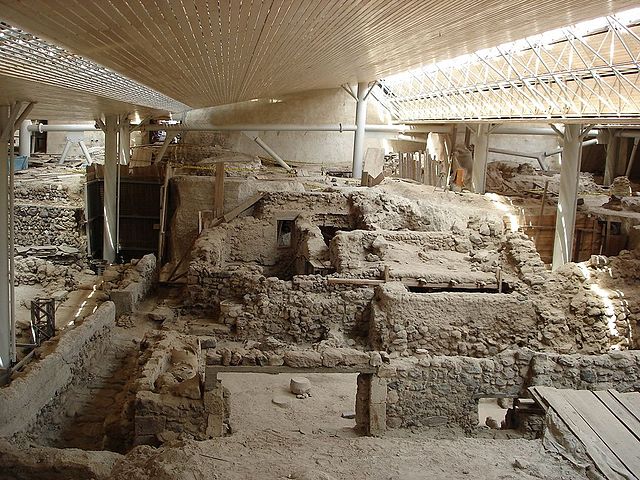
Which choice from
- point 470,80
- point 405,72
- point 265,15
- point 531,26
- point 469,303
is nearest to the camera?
point 265,15

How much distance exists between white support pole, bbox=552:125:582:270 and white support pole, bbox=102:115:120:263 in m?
12.1

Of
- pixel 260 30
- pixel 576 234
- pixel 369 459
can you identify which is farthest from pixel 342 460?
pixel 576 234

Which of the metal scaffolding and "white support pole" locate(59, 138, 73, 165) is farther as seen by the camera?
"white support pole" locate(59, 138, 73, 165)

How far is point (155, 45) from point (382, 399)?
5.24 metres

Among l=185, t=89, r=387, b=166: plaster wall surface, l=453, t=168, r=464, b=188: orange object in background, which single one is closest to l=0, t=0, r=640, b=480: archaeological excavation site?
l=453, t=168, r=464, b=188: orange object in background

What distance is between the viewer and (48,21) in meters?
5.20

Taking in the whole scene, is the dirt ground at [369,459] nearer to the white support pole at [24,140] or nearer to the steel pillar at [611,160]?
the steel pillar at [611,160]

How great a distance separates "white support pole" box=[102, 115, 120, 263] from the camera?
1914cm

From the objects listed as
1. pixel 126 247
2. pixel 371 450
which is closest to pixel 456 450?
pixel 371 450

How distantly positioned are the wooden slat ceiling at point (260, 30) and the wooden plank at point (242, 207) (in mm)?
3534

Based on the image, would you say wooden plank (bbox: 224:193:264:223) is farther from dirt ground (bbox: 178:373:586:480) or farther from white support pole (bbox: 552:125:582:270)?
dirt ground (bbox: 178:373:586:480)

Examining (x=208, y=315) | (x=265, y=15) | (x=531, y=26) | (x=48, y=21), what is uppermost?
(x=531, y=26)

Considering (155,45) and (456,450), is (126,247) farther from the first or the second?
(456,450)

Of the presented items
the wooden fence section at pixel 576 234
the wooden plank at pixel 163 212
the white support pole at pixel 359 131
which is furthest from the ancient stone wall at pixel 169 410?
the white support pole at pixel 359 131
